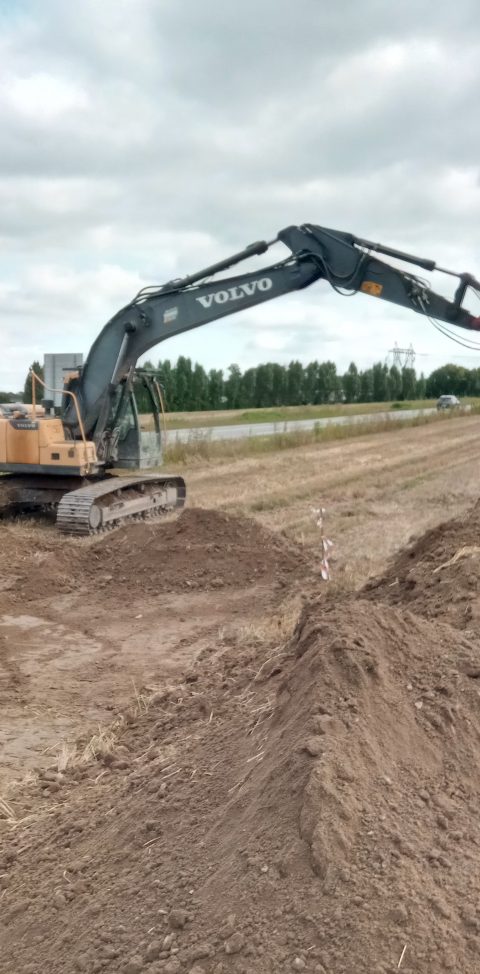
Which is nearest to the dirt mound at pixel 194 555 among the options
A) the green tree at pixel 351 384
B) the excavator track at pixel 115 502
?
the excavator track at pixel 115 502

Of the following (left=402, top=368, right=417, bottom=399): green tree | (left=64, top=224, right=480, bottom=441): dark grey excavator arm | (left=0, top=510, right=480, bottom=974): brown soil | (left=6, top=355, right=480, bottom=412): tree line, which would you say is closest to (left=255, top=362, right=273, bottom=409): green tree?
(left=6, top=355, right=480, bottom=412): tree line

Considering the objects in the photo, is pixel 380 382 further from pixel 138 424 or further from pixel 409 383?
pixel 138 424

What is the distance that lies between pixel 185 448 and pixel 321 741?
2061 cm

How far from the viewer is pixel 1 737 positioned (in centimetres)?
565

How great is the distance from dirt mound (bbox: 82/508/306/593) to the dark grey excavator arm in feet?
8.26

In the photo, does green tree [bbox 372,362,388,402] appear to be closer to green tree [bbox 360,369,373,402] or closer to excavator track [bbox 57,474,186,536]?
green tree [bbox 360,369,373,402]

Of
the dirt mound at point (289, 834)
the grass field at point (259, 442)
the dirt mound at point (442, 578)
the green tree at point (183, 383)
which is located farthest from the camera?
the green tree at point (183, 383)

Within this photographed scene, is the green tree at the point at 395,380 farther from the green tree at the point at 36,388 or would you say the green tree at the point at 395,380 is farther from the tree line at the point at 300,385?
the green tree at the point at 36,388

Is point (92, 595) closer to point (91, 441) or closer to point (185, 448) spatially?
point (91, 441)

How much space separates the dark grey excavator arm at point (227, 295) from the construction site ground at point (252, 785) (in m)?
3.87

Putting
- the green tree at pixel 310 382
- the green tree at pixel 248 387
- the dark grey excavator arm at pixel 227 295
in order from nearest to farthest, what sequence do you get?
1. the dark grey excavator arm at pixel 227 295
2. the green tree at pixel 248 387
3. the green tree at pixel 310 382

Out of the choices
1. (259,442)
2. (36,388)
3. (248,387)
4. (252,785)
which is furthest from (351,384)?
(252,785)

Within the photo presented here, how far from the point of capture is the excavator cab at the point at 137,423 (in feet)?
41.8

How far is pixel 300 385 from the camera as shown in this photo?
80062mm
